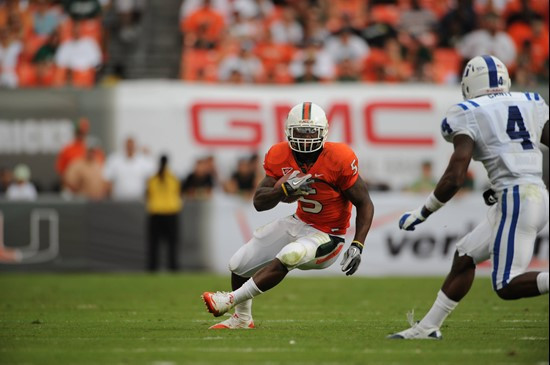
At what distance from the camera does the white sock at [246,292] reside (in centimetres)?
750

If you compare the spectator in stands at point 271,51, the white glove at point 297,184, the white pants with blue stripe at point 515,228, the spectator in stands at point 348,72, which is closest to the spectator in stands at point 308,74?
the spectator in stands at point 348,72

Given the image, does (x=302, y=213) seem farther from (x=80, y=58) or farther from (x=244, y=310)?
(x=80, y=58)

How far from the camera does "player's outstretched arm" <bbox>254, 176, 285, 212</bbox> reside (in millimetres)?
7379

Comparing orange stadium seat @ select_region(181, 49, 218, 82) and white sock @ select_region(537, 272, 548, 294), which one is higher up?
orange stadium seat @ select_region(181, 49, 218, 82)

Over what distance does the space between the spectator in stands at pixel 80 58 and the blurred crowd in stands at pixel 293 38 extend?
0.7 inches

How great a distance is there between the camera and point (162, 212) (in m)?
15.1

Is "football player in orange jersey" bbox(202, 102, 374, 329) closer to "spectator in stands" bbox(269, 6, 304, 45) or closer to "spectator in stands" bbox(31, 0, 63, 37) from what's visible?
"spectator in stands" bbox(269, 6, 304, 45)

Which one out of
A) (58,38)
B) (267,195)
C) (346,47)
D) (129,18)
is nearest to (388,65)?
(346,47)

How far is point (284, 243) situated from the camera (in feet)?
25.7

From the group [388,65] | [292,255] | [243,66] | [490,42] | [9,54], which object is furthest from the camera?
[9,54]

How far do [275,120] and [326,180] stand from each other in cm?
860

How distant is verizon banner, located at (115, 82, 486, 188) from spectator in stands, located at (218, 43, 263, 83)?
3.36 feet

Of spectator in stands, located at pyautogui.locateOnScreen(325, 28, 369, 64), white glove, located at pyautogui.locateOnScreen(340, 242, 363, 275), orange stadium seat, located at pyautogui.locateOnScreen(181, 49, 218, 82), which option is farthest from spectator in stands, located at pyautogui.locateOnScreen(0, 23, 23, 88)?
white glove, located at pyautogui.locateOnScreen(340, 242, 363, 275)

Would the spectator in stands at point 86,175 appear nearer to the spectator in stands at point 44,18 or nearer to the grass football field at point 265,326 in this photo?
the grass football field at point 265,326
